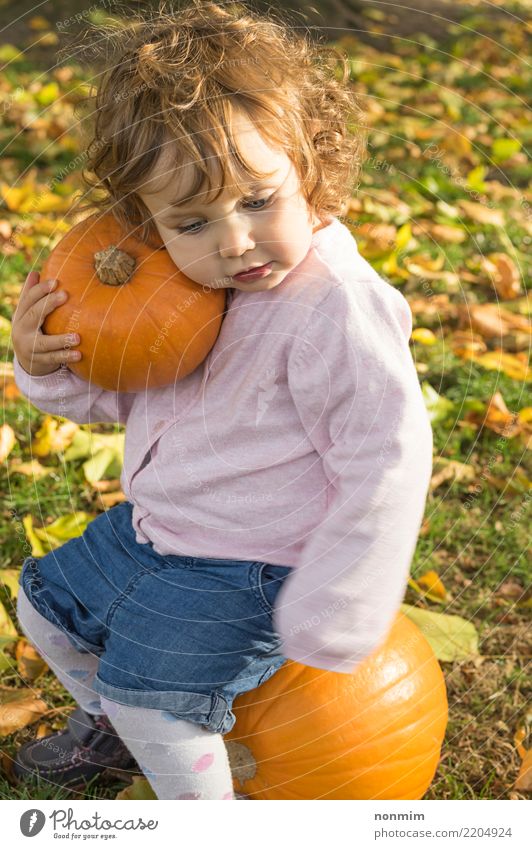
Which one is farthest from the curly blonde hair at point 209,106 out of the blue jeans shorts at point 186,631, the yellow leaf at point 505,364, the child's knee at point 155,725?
the yellow leaf at point 505,364

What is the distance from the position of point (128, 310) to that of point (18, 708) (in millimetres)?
981

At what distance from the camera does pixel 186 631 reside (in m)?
1.71

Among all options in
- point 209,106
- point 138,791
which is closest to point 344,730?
point 138,791

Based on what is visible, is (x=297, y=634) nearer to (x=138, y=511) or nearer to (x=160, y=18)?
(x=138, y=511)

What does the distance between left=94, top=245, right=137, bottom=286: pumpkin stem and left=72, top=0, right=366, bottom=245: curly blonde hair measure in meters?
0.06

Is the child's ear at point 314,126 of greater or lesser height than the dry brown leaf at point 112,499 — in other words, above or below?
above

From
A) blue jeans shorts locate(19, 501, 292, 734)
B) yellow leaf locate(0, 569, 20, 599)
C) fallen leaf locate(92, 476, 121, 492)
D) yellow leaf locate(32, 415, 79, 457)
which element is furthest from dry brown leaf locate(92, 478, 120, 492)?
blue jeans shorts locate(19, 501, 292, 734)

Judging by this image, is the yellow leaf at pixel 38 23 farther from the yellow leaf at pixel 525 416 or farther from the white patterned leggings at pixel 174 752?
the white patterned leggings at pixel 174 752

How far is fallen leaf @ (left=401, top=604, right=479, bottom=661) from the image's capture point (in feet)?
7.41

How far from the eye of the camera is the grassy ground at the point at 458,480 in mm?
2180

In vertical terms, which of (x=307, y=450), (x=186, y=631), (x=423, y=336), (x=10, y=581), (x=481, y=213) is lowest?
(x=481, y=213)

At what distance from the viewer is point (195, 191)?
1.52 m

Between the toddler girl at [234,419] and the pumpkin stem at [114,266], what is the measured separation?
75mm

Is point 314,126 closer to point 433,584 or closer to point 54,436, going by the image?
point 433,584
